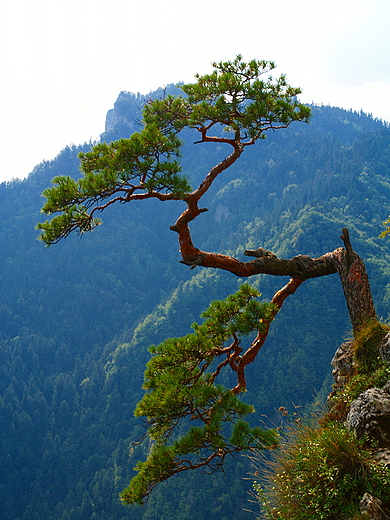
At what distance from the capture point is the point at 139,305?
436 feet

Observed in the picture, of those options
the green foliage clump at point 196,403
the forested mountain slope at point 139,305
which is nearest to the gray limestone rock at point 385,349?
the green foliage clump at point 196,403

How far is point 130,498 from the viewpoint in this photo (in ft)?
12.3

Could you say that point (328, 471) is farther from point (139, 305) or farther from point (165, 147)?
point (139, 305)

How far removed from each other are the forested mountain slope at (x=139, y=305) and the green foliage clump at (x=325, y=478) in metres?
61.8

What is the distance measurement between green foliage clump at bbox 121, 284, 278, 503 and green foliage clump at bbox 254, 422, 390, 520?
0.30 metres

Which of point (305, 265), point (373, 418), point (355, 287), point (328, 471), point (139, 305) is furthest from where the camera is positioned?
point (139, 305)

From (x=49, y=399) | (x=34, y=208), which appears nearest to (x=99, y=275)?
(x=34, y=208)

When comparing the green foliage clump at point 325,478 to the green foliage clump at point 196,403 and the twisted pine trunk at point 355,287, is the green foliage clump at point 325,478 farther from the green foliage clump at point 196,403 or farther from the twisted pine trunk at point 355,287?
the twisted pine trunk at point 355,287

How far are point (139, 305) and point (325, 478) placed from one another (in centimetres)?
13140

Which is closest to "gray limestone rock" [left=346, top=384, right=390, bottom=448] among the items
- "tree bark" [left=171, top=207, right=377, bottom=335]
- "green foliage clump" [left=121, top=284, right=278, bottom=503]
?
"green foliage clump" [left=121, top=284, right=278, bottom=503]

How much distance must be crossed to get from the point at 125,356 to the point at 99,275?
158ft

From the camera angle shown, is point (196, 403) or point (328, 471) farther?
point (196, 403)

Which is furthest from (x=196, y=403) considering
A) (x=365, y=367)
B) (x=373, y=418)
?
(x=365, y=367)

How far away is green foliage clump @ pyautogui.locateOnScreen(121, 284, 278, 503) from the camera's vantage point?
3.77 m
